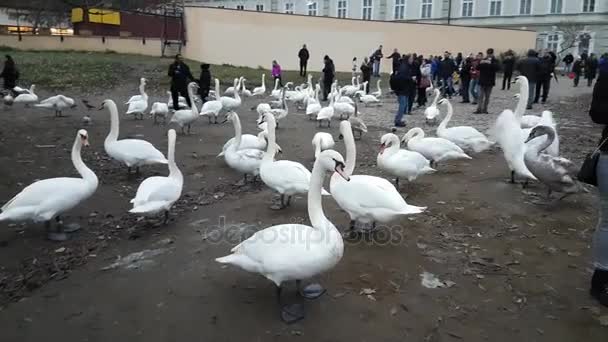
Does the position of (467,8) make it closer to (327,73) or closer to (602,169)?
(327,73)

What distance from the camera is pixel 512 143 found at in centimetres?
728

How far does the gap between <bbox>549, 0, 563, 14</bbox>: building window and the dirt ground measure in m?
42.2

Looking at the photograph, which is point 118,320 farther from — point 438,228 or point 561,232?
point 561,232

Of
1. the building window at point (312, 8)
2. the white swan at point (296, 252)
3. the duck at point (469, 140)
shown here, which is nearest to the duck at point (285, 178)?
the white swan at point (296, 252)

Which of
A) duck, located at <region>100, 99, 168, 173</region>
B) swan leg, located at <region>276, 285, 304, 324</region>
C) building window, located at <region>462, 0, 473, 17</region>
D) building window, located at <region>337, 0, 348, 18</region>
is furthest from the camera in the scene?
building window, located at <region>337, 0, 348, 18</region>

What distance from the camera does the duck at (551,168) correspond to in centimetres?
603

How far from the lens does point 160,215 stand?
6.26 meters

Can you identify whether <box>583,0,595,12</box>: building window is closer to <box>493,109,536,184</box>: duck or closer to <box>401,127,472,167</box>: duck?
<box>493,109,536,184</box>: duck

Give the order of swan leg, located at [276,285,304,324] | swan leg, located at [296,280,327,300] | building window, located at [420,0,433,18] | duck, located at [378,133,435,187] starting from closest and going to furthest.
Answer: swan leg, located at [276,285,304,324] → swan leg, located at [296,280,327,300] → duck, located at [378,133,435,187] → building window, located at [420,0,433,18]

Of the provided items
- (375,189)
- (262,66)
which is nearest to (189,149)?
(375,189)

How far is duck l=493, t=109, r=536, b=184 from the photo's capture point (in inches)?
277

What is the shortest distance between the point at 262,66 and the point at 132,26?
1039 cm

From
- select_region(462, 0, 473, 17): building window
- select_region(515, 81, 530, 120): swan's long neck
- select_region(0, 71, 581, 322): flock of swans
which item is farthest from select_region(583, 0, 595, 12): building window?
select_region(515, 81, 530, 120): swan's long neck

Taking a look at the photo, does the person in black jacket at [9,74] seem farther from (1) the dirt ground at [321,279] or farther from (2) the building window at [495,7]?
(2) the building window at [495,7]
